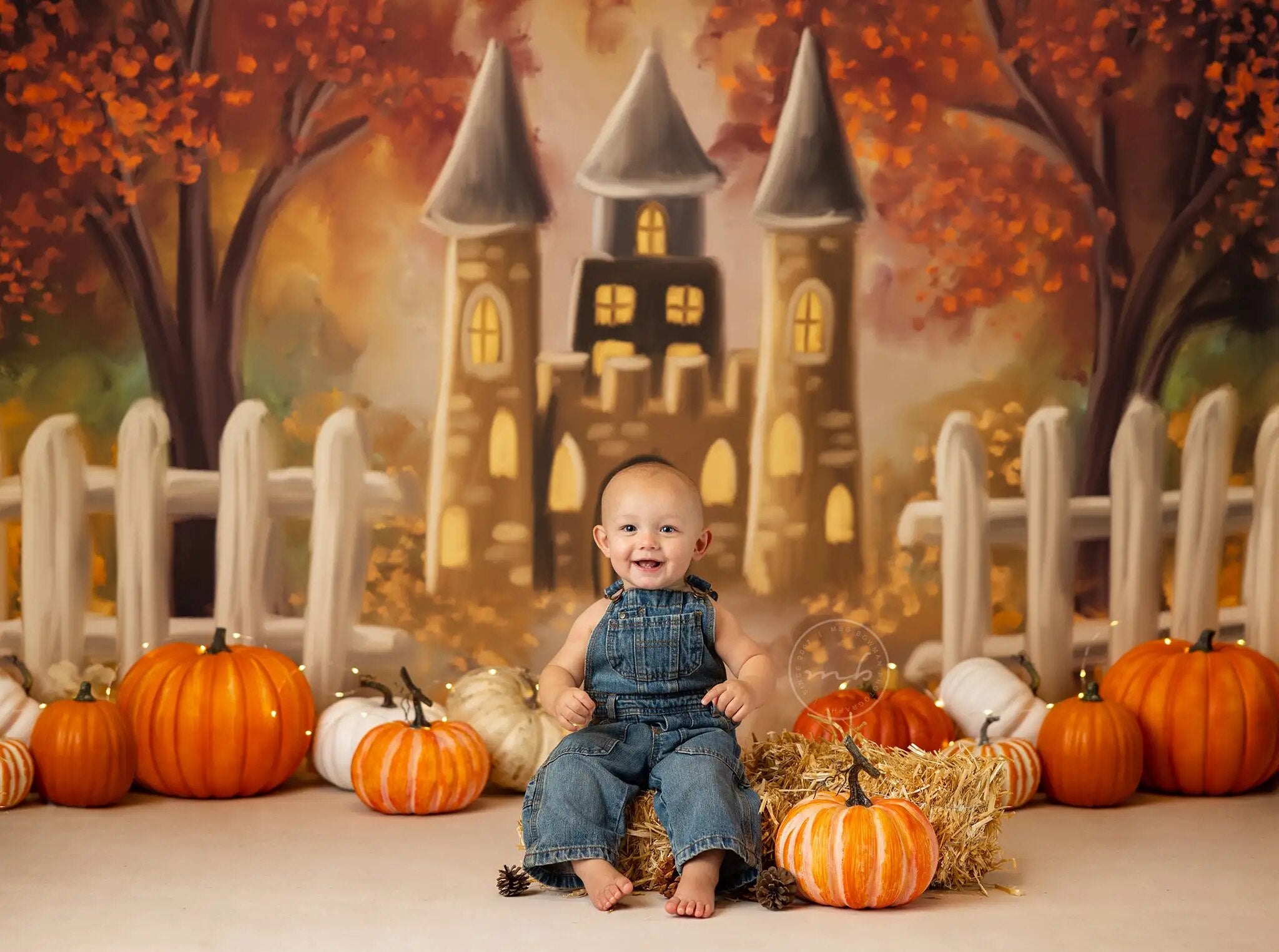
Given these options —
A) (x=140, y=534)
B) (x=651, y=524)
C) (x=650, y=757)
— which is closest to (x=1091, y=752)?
(x=650, y=757)

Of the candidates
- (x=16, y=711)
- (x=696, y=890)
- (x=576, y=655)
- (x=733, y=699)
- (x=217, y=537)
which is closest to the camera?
(x=696, y=890)

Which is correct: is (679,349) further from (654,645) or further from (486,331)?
(654,645)

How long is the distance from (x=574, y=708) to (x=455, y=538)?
4.78 ft

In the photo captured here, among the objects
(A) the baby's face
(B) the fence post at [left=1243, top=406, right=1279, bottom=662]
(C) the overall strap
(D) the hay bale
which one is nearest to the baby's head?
(A) the baby's face

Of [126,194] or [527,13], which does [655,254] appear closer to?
[527,13]

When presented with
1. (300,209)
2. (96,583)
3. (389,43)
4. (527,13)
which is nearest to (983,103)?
(527,13)

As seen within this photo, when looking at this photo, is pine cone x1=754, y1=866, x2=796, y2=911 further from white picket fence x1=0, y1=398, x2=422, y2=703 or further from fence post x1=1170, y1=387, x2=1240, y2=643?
fence post x1=1170, y1=387, x2=1240, y2=643

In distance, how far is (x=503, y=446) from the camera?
14.8ft

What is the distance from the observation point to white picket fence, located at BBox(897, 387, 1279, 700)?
4598 millimetres

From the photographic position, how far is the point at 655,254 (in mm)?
4508

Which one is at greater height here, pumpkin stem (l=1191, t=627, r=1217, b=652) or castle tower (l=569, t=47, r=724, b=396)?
castle tower (l=569, t=47, r=724, b=396)

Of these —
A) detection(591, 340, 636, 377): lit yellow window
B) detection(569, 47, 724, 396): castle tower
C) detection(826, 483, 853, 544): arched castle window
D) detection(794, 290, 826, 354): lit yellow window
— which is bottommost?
detection(826, 483, 853, 544): arched castle window

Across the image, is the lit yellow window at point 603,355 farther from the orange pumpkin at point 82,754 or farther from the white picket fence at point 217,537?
the orange pumpkin at point 82,754

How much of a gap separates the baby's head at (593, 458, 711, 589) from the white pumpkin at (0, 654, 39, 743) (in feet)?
5.82
